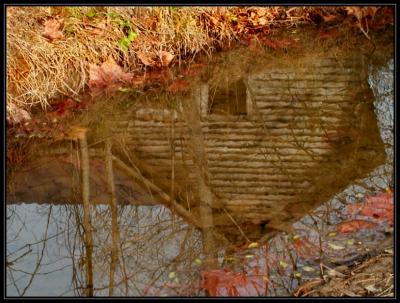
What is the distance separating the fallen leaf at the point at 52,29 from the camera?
20.3 ft

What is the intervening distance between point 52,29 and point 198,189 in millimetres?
2952

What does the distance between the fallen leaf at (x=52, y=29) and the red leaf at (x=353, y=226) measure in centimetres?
406

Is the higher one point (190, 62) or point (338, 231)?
point (190, 62)

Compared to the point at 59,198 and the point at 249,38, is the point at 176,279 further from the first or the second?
the point at 249,38

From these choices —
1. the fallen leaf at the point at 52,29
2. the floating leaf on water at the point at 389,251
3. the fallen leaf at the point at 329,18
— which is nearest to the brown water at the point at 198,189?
the floating leaf on water at the point at 389,251

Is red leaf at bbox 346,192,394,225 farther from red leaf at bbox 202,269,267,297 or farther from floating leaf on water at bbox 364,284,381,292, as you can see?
red leaf at bbox 202,269,267,297

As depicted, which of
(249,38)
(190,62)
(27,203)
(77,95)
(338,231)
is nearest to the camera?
(338,231)

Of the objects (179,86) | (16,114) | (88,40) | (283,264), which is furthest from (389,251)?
(88,40)

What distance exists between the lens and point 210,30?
7.57 meters

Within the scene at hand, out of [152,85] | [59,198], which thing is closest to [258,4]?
[152,85]

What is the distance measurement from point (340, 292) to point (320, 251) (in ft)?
1.51

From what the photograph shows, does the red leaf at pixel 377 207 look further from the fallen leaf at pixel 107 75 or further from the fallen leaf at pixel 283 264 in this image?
the fallen leaf at pixel 107 75

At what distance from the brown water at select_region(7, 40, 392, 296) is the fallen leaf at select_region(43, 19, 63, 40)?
1.03 metres

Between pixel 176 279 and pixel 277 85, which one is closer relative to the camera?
pixel 176 279
